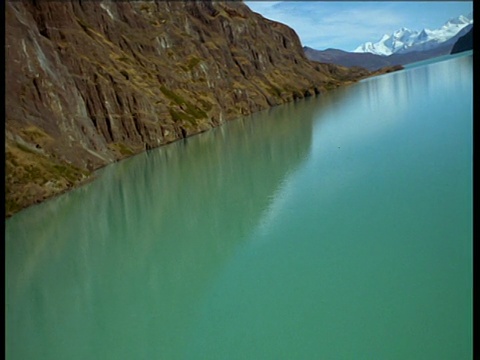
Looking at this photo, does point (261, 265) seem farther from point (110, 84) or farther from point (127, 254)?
point (110, 84)

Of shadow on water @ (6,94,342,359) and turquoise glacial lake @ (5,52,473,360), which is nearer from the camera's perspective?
turquoise glacial lake @ (5,52,473,360)

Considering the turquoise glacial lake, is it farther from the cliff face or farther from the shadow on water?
the cliff face

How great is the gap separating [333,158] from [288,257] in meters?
22.1

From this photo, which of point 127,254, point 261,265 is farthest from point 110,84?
point 261,265

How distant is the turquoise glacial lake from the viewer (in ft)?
42.4

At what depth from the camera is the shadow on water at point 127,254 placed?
14.9 m

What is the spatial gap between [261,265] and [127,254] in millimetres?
7910

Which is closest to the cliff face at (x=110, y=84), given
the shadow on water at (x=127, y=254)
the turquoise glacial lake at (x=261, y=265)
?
the shadow on water at (x=127, y=254)

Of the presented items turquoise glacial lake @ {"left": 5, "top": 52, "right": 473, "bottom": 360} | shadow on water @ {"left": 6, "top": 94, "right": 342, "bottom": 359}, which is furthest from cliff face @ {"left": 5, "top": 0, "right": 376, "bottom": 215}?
turquoise glacial lake @ {"left": 5, "top": 52, "right": 473, "bottom": 360}

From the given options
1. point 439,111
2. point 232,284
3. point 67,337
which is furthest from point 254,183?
point 439,111

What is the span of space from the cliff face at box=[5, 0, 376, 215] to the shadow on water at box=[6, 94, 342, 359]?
6380mm

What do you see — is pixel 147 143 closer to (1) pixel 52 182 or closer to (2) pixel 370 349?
(1) pixel 52 182

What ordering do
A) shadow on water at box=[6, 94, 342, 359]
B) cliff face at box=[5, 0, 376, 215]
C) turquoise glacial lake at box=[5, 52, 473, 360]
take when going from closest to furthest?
1. turquoise glacial lake at box=[5, 52, 473, 360]
2. shadow on water at box=[6, 94, 342, 359]
3. cliff face at box=[5, 0, 376, 215]

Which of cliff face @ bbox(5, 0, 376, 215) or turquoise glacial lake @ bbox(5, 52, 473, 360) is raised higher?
cliff face @ bbox(5, 0, 376, 215)
